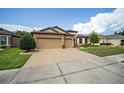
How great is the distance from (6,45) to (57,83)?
18.2 m

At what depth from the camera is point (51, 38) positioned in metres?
20.5

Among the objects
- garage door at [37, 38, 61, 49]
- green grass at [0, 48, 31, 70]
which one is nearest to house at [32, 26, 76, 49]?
garage door at [37, 38, 61, 49]

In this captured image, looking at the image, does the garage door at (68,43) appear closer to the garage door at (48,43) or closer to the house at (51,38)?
the house at (51,38)

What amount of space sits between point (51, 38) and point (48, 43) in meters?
1.24

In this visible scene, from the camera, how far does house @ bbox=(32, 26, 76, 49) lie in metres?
19.4

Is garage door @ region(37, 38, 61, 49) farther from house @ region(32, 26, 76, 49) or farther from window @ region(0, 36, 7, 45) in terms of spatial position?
window @ region(0, 36, 7, 45)

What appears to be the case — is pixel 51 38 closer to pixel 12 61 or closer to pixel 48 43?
pixel 48 43

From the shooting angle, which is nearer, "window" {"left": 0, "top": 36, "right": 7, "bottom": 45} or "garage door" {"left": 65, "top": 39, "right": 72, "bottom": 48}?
"window" {"left": 0, "top": 36, "right": 7, "bottom": 45}

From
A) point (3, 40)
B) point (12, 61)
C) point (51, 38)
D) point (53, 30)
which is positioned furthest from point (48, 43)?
point (12, 61)

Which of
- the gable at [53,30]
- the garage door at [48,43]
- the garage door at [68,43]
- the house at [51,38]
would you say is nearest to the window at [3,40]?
the house at [51,38]
